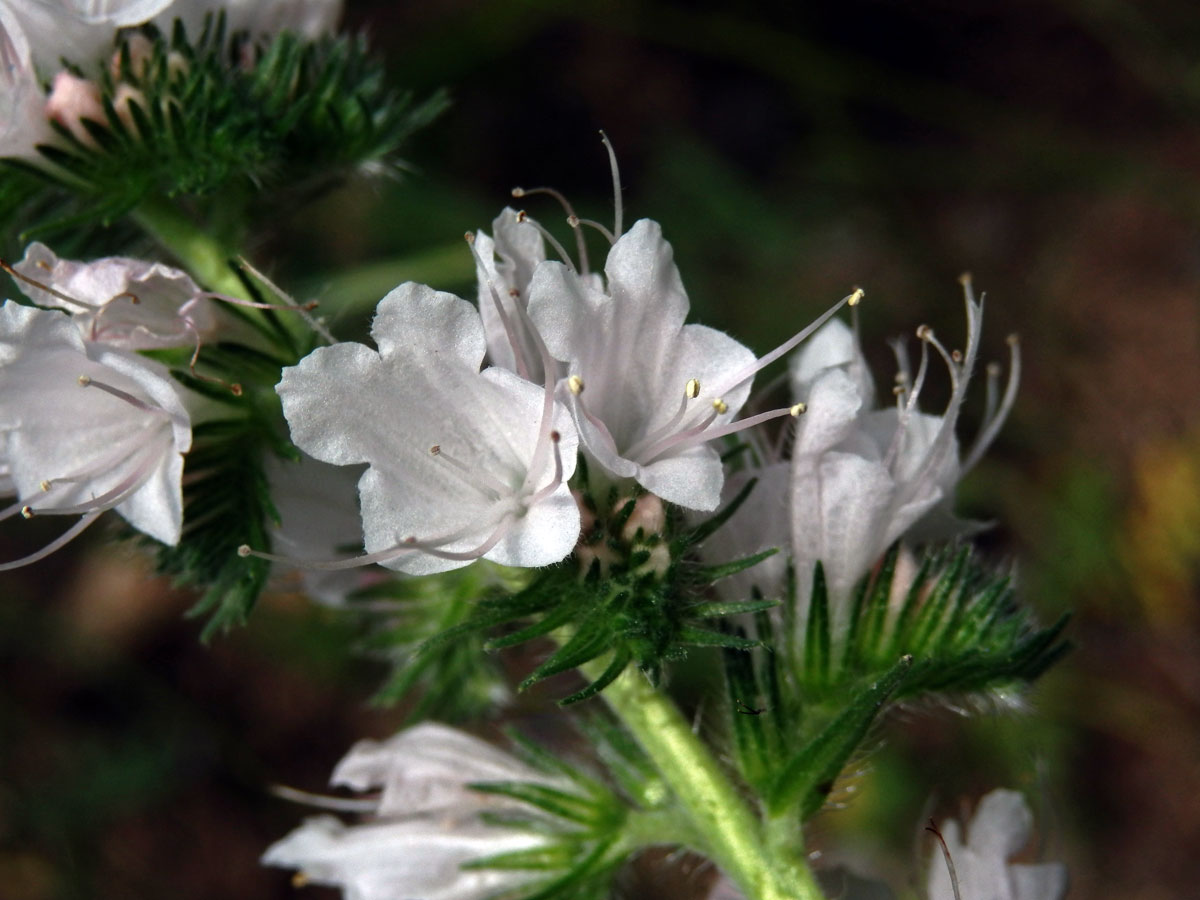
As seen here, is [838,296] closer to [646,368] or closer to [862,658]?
[862,658]

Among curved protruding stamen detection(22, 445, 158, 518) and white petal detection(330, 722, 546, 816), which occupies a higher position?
curved protruding stamen detection(22, 445, 158, 518)

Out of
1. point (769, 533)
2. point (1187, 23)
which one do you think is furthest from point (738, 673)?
point (1187, 23)

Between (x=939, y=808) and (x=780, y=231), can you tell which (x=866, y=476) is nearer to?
(x=939, y=808)

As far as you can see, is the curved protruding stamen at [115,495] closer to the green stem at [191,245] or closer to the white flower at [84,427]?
the white flower at [84,427]

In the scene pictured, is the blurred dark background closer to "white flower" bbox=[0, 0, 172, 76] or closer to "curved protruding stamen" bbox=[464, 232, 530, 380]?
"white flower" bbox=[0, 0, 172, 76]

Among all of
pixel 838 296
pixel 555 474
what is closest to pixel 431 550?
pixel 555 474

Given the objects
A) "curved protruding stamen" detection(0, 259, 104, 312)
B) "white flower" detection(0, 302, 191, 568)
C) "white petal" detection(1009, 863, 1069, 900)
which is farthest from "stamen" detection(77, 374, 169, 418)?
"white petal" detection(1009, 863, 1069, 900)
